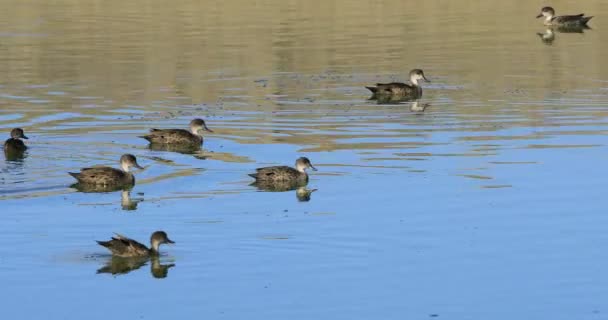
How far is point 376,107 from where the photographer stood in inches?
1218

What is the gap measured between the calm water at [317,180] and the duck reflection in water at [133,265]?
0.15 feet

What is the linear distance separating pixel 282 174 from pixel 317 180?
0.79 meters

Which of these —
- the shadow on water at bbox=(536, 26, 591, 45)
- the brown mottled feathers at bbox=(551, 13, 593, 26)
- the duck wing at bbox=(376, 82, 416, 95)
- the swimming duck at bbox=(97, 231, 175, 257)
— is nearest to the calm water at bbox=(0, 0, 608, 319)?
the swimming duck at bbox=(97, 231, 175, 257)

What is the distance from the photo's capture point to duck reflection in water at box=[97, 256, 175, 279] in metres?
16.2

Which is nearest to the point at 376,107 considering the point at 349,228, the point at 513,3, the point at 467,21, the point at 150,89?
the point at 150,89

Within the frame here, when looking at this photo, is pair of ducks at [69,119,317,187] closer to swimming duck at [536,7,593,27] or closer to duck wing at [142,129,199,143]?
duck wing at [142,129,199,143]

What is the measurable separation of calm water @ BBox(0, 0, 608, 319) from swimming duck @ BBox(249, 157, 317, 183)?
0.85 ft

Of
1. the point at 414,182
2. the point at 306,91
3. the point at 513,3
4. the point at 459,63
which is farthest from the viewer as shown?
the point at 513,3

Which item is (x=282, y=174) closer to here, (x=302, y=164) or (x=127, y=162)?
(x=302, y=164)

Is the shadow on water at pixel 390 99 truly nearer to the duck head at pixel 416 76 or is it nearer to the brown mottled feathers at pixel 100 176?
the duck head at pixel 416 76

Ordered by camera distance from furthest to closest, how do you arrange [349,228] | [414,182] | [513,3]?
1. [513,3]
2. [414,182]
3. [349,228]

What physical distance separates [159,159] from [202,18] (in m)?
30.0

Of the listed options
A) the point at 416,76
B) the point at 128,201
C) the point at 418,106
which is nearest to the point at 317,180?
the point at 128,201

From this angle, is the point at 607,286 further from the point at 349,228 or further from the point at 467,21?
the point at 467,21
